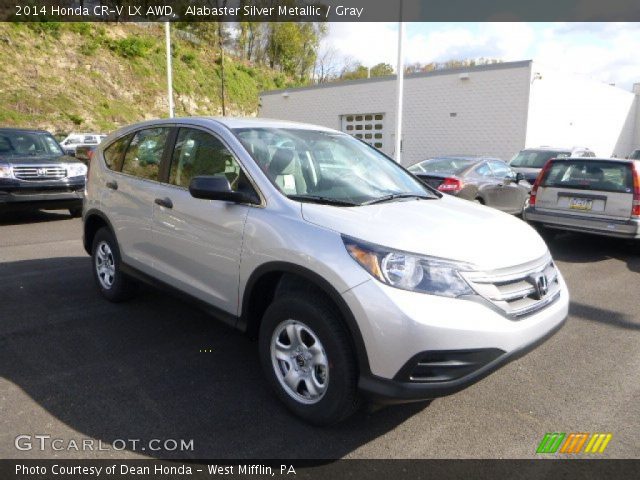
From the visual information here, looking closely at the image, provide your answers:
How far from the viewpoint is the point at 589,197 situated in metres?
7.26

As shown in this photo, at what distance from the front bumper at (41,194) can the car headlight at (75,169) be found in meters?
0.09

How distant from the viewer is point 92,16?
118 ft

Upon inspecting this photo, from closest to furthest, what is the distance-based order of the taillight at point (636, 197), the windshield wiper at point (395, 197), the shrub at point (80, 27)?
the windshield wiper at point (395, 197) < the taillight at point (636, 197) < the shrub at point (80, 27)

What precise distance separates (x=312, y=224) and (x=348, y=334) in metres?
0.65

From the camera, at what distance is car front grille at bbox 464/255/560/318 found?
8.50 ft

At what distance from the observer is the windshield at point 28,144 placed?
967cm

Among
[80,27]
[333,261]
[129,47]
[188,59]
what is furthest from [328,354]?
[188,59]

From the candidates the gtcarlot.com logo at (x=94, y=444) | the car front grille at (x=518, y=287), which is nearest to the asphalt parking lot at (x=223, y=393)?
the gtcarlot.com logo at (x=94, y=444)

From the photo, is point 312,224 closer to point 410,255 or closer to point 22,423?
point 410,255

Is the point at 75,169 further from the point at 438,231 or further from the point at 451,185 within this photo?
the point at 438,231

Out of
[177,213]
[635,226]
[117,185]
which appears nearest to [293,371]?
[177,213]

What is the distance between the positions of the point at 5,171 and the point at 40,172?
0.55 meters

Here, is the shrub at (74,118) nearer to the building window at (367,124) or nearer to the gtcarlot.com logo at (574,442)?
the building window at (367,124)

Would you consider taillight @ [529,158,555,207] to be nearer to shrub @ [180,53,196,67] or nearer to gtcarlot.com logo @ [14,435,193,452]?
gtcarlot.com logo @ [14,435,193,452]
